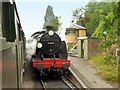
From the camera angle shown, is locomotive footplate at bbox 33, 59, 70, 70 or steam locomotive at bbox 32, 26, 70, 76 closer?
locomotive footplate at bbox 33, 59, 70, 70

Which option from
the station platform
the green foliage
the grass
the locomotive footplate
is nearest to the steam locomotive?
the locomotive footplate

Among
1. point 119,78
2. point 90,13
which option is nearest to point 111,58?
point 119,78

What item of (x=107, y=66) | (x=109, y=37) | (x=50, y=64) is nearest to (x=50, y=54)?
(x=50, y=64)

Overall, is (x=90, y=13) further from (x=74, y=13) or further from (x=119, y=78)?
(x=119, y=78)

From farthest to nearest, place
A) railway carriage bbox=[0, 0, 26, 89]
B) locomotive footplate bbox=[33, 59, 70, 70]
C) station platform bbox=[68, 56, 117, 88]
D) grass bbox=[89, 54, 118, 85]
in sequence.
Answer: locomotive footplate bbox=[33, 59, 70, 70], grass bbox=[89, 54, 118, 85], station platform bbox=[68, 56, 117, 88], railway carriage bbox=[0, 0, 26, 89]

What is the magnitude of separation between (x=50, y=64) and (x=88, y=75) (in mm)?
2052

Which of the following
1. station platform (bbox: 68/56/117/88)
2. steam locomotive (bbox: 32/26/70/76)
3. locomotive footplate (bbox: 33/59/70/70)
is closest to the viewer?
station platform (bbox: 68/56/117/88)

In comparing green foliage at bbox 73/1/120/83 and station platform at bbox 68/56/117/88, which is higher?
green foliage at bbox 73/1/120/83

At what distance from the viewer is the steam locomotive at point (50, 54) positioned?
39.7 ft

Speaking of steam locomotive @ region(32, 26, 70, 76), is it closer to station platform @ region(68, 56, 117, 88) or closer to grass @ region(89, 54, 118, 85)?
station platform @ region(68, 56, 117, 88)

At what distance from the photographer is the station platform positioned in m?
11.0

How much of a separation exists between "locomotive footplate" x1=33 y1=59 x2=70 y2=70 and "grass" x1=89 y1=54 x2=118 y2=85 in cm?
192

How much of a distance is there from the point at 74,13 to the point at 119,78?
36.1 meters

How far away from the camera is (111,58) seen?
15047 mm
